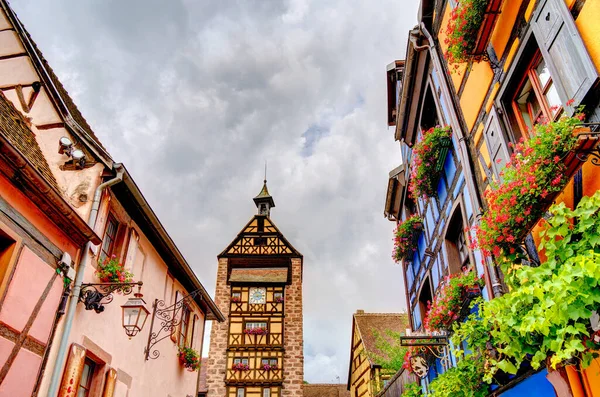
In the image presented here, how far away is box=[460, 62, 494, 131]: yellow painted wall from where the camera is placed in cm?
554

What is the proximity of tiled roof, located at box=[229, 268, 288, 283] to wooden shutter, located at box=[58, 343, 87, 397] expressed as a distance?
17926 millimetres

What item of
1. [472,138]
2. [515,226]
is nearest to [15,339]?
[515,226]

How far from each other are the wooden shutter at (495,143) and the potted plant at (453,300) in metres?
1.63

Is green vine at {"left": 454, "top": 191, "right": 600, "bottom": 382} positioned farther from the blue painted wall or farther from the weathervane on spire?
the weathervane on spire

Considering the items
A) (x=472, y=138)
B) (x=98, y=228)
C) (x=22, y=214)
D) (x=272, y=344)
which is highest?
(x=272, y=344)

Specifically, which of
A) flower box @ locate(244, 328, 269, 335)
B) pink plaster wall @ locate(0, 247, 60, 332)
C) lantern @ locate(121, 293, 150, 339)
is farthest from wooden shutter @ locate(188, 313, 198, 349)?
flower box @ locate(244, 328, 269, 335)

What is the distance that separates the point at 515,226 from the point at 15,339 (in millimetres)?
4871

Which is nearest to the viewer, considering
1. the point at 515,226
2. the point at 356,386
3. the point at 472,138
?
the point at 515,226

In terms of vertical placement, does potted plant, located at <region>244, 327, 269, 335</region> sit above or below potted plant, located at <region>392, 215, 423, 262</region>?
above

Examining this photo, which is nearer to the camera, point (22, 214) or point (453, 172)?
point (22, 214)

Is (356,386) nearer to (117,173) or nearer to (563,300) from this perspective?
(117,173)

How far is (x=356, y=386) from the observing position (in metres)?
23.8

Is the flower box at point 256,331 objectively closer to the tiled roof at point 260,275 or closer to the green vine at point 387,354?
the tiled roof at point 260,275

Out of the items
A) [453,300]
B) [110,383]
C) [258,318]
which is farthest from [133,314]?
[258,318]
